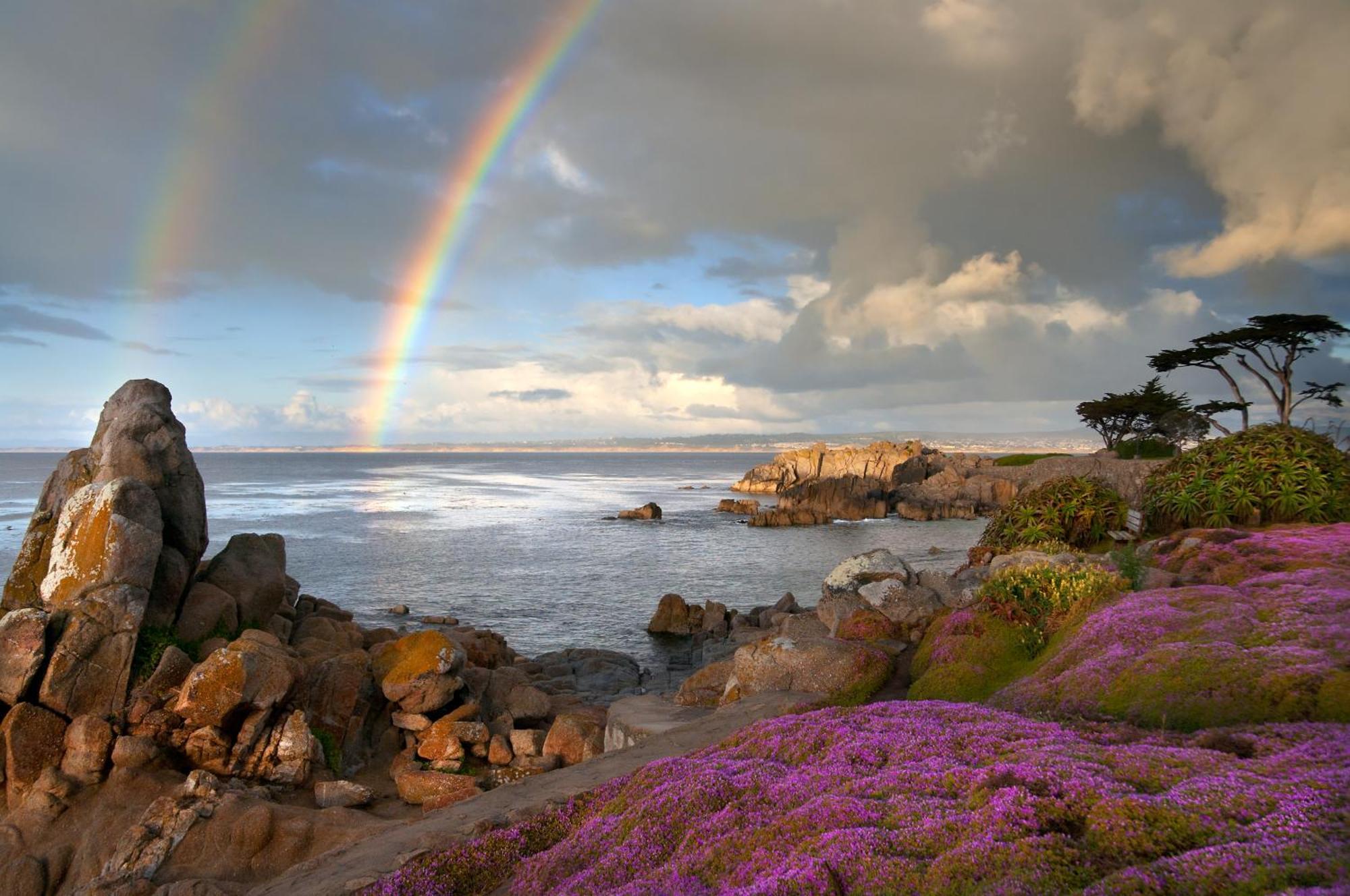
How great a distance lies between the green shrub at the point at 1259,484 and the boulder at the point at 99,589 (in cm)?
2943

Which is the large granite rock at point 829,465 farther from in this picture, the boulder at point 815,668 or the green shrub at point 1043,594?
the boulder at point 815,668

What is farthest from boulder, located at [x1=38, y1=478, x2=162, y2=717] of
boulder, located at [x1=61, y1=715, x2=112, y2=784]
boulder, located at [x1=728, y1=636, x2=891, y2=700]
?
boulder, located at [x1=728, y1=636, x2=891, y2=700]

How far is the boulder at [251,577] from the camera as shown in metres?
21.6

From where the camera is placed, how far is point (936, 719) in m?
8.88

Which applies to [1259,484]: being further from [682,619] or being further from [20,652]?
[20,652]

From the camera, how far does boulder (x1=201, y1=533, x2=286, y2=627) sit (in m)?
21.6

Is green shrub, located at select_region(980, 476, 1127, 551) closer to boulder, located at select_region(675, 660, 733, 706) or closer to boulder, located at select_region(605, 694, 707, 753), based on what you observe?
boulder, located at select_region(675, 660, 733, 706)

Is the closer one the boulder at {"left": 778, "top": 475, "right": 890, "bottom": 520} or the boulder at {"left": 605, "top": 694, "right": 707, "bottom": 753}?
the boulder at {"left": 605, "top": 694, "right": 707, "bottom": 753}

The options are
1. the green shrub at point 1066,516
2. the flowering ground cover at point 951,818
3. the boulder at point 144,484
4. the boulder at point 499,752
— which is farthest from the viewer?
the green shrub at point 1066,516

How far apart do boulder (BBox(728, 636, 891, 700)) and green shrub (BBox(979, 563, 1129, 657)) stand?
8.82 ft

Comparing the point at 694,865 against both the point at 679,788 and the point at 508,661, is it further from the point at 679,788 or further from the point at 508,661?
the point at 508,661

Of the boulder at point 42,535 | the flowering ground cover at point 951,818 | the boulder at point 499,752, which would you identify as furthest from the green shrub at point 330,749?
the flowering ground cover at point 951,818

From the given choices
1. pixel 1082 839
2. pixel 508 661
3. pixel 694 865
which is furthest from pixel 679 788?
pixel 508 661

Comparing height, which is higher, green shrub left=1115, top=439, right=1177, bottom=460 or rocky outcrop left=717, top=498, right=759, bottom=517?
green shrub left=1115, top=439, right=1177, bottom=460
